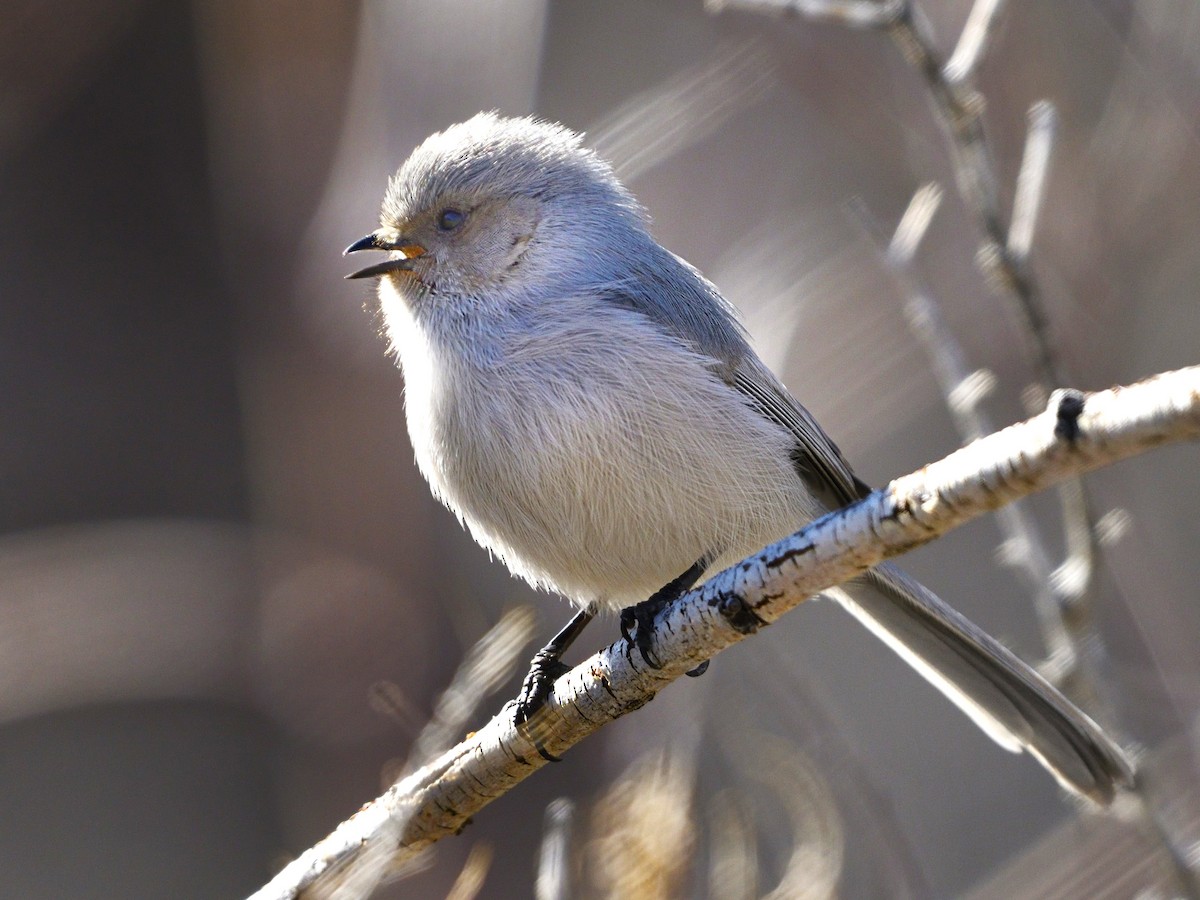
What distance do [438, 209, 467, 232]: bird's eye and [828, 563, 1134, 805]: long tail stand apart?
47.9 inches

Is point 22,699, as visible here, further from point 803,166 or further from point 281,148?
point 803,166

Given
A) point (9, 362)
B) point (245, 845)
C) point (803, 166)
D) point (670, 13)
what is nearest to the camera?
point (245, 845)

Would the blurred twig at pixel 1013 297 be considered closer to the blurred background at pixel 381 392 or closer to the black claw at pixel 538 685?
the blurred background at pixel 381 392

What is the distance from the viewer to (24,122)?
467 centimetres

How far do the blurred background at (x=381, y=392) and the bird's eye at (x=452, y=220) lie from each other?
0.87 metres

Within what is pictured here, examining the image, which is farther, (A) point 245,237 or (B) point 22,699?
(A) point 245,237

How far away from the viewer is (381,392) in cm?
470

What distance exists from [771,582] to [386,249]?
5.13 feet

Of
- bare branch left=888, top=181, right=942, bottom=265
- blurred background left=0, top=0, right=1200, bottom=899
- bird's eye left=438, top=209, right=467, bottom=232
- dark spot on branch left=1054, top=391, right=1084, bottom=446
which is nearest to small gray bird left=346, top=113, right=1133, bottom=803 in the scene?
bird's eye left=438, top=209, right=467, bottom=232

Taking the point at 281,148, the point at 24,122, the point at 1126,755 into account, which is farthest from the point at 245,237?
the point at 1126,755

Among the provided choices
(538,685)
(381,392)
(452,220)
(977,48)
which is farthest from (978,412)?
(381,392)

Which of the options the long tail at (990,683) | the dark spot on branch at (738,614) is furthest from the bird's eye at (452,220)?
the dark spot on branch at (738,614)

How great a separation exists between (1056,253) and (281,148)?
292cm

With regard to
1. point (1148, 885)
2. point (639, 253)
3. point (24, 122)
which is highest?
point (24, 122)
